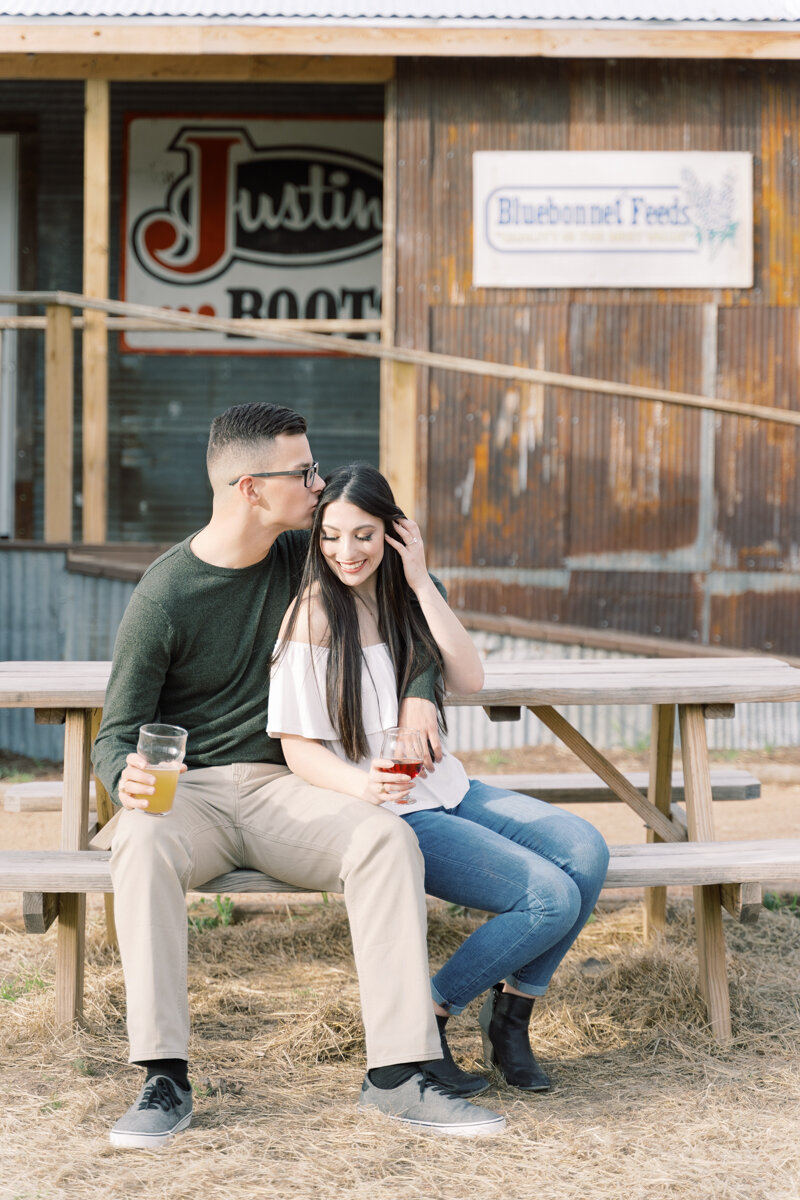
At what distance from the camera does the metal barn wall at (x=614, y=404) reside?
291 inches

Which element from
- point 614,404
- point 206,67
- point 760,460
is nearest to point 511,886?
point 614,404

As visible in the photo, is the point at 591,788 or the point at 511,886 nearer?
the point at 511,886

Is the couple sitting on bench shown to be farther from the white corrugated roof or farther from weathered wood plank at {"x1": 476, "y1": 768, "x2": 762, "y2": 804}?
the white corrugated roof

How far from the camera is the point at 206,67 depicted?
24.6 feet

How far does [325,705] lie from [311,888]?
1.47ft

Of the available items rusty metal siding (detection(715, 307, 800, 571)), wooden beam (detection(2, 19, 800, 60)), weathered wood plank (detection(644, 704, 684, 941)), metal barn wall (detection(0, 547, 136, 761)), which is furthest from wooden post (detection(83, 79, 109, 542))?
weathered wood plank (detection(644, 704, 684, 941))

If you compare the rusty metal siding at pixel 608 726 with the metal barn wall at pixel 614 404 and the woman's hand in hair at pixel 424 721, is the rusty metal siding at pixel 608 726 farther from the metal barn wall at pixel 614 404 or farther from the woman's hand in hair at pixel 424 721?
the woman's hand in hair at pixel 424 721

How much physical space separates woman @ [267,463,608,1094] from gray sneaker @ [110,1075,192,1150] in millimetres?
590

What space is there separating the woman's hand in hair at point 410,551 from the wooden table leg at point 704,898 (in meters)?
1.06

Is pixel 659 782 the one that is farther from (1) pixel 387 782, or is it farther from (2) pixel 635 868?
(1) pixel 387 782

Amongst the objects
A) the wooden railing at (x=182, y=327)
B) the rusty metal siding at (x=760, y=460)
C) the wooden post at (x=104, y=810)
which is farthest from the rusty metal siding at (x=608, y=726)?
the wooden post at (x=104, y=810)

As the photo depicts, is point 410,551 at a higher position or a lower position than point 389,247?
lower

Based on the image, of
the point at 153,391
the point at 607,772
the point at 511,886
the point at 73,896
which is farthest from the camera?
the point at 153,391

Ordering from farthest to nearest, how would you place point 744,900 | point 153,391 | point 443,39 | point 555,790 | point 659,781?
point 153,391, point 443,39, point 555,790, point 659,781, point 744,900
